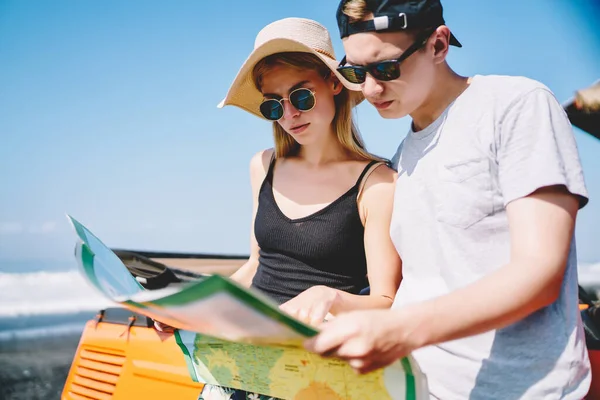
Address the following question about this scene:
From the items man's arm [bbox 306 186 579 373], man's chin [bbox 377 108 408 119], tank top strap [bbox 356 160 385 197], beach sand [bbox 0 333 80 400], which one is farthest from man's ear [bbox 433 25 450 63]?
beach sand [bbox 0 333 80 400]

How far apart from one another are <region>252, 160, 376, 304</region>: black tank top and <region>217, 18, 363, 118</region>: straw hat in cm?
39

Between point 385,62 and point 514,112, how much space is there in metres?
0.31

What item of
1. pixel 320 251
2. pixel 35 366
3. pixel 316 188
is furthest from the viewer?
pixel 35 366

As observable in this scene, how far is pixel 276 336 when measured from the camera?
2.63 ft

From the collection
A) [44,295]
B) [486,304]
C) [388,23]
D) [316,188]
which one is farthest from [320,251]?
[44,295]

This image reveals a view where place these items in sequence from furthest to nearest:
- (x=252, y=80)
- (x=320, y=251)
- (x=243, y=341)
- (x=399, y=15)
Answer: (x=252, y=80) < (x=320, y=251) < (x=399, y=15) < (x=243, y=341)

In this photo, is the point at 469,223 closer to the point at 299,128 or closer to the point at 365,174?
the point at 365,174

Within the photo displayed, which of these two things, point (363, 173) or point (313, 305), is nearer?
point (313, 305)

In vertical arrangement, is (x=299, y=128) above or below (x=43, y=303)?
above

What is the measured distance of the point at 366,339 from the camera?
0.73 metres

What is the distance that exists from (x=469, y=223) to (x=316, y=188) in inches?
32.5

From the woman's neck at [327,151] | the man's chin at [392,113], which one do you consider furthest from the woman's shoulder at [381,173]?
the man's chin at [392,113]

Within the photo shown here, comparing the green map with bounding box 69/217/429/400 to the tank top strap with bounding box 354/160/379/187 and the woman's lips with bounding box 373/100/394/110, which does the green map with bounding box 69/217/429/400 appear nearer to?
the woman's lips with bounding box 373/100/394/110

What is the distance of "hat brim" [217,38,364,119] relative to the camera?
1712 millimetres
